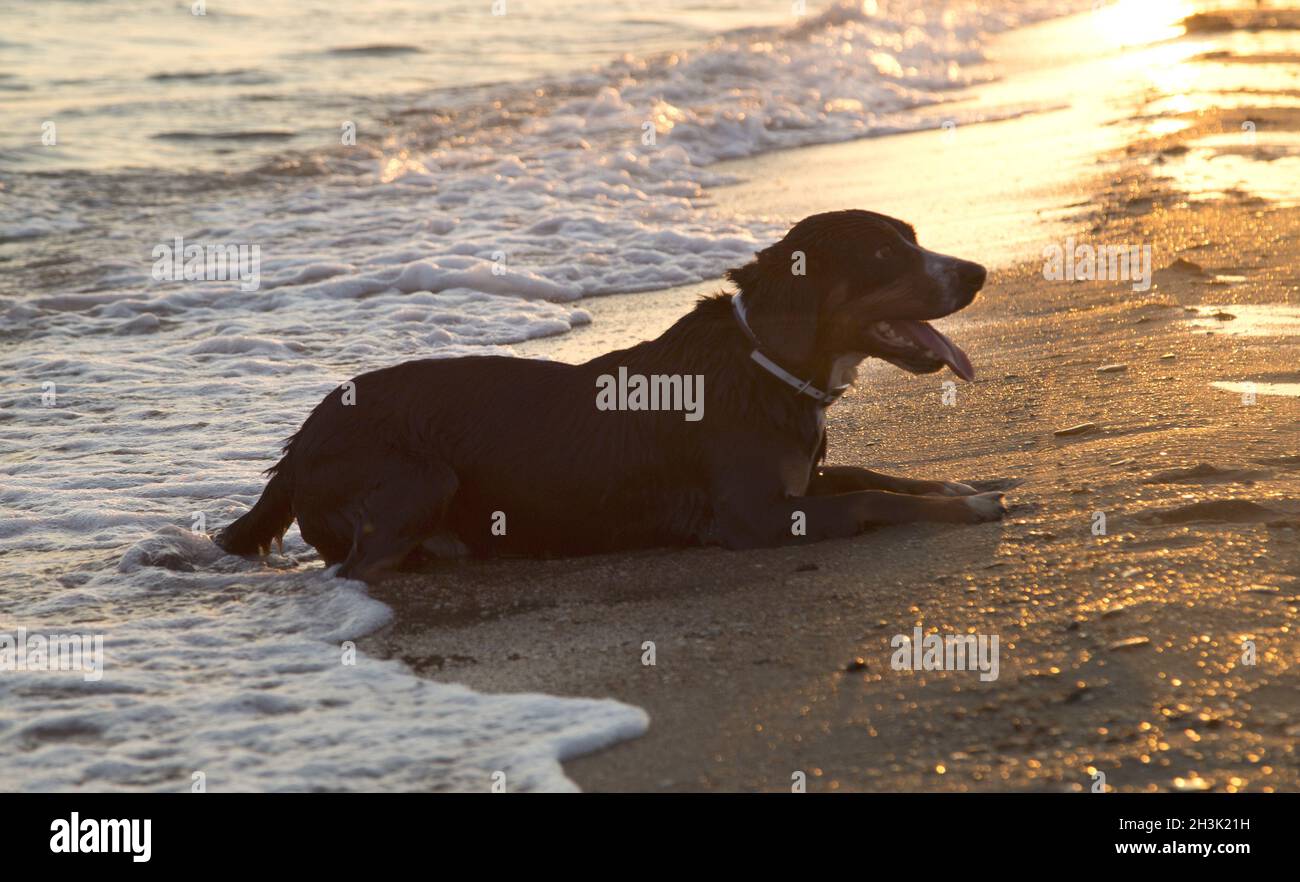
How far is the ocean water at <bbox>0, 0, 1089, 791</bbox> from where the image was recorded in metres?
4.45

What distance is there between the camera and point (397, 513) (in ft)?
18.5

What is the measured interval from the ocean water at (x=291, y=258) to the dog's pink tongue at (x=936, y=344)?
82.5 inches

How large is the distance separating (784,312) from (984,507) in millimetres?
1010

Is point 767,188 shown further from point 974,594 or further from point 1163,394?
point 974,594

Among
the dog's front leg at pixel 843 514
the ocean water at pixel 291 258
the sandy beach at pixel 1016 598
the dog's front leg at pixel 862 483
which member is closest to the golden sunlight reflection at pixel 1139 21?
the ocean water at pixel 291 258

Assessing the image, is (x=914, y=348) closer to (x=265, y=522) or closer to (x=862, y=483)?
(x=862, y=483)

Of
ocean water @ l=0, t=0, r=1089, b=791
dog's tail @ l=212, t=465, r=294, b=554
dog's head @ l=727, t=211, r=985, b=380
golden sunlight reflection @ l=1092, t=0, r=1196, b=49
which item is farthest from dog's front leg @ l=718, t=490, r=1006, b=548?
golden sunlight reflection @ l=1092, t=0, r=1196, b=49

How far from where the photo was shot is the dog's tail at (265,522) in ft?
19.4

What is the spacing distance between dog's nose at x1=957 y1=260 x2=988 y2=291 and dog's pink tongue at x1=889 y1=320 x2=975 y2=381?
0.71 ft

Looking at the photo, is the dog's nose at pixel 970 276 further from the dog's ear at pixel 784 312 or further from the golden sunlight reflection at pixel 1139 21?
the golden sunlight reflection at pixel 1139 21

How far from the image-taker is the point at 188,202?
48.8ft

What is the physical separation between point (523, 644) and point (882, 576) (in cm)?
122

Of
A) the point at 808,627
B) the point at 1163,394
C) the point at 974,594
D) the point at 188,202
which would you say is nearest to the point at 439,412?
the point at 808,627

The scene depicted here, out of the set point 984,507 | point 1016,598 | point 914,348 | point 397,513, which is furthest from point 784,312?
point 397,513
